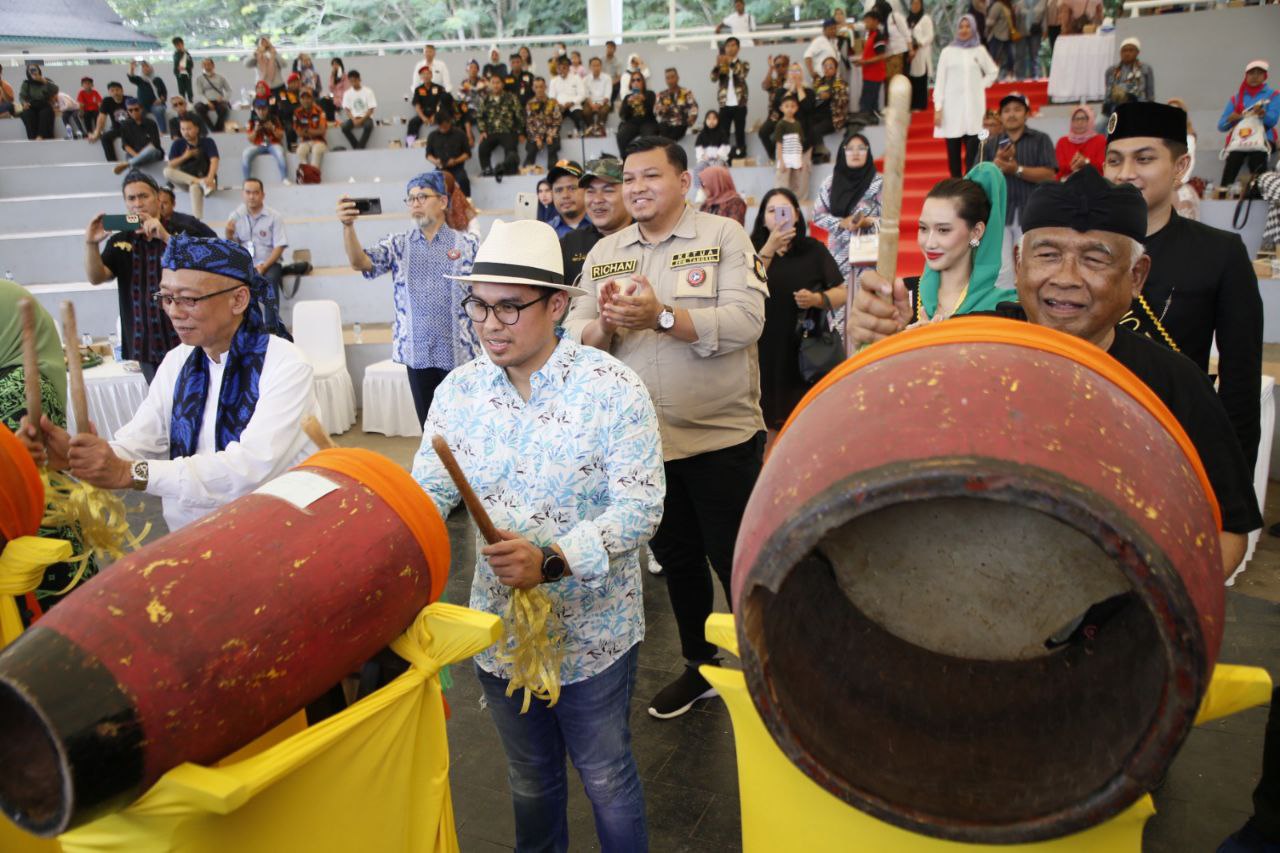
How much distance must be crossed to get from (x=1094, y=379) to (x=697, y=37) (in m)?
16.5

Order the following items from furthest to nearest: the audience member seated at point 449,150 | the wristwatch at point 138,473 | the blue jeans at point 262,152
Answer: the blue jeans at point 262,152 → the audience member seated at point 449,150 → the wristwatch at point 138,473

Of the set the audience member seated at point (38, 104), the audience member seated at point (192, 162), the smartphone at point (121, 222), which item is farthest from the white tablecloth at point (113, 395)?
the audience member seated at point (38, 104)

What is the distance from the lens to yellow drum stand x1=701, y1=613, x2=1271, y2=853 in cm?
108

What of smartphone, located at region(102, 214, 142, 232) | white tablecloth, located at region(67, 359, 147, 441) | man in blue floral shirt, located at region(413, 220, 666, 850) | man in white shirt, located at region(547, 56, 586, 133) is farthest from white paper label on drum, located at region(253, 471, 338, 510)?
man in white shirt, located at region(547, 56, 586, 133)

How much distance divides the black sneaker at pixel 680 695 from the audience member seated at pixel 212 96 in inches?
553

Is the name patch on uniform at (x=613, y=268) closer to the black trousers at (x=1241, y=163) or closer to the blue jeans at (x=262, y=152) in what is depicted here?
the black trousers at (x=1241, y=163)

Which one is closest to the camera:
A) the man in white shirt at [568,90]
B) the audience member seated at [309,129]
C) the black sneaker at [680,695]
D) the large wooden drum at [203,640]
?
the large wooden drum at [203,640]

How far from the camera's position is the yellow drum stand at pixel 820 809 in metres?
1.08

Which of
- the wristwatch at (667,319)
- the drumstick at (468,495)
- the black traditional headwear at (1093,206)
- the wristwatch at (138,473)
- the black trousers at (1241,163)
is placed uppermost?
the black trousers at (1241,163)

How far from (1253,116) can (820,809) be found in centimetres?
1022

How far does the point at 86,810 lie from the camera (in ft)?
3.50

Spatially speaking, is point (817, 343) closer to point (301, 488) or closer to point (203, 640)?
point (301, 488)

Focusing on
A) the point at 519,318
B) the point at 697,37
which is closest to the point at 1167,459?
the point at 519,318

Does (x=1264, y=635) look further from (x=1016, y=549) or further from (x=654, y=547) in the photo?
(x=1016, y=549)
